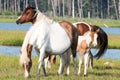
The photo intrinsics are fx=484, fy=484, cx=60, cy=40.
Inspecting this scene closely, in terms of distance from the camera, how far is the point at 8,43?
104ft

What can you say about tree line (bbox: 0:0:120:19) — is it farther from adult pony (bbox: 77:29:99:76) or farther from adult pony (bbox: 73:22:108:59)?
adult pony (bbox: 77:29:99:76)

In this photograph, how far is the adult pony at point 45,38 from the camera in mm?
12539

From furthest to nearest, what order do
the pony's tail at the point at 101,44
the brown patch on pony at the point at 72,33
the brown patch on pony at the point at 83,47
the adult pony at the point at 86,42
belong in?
the pony's tail at the point at 101,44
the brown patch on pony at the point at 83,47
the adult pony at the point at 86,42
the brown patch on pony at the point at 72,33

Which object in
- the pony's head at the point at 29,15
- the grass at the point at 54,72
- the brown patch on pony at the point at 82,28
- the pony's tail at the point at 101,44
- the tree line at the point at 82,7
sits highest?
the pony's head at the point at 29,15

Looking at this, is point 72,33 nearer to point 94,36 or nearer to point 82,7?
point 94,36

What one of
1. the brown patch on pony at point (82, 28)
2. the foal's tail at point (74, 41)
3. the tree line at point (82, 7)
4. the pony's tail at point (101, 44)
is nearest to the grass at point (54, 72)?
the pony's tail at point (101, 44)

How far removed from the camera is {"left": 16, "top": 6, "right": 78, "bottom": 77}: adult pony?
494 inches

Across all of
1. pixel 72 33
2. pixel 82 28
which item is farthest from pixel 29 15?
pixel 82 28

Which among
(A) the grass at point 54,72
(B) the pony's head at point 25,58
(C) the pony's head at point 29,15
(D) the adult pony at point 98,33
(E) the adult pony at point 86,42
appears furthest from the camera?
(D) the adult pony at point 98,33

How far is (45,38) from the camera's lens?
12.8 metres

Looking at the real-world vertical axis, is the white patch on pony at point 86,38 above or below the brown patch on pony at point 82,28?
below

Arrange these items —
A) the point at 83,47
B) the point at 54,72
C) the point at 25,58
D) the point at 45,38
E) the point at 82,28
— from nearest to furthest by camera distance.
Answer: the point at 25,58, the point at 45,38, the point at 54,72, the point at 83,47, the point at 82,28

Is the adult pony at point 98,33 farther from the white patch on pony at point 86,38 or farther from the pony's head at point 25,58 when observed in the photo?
the pony's head at point 25,58

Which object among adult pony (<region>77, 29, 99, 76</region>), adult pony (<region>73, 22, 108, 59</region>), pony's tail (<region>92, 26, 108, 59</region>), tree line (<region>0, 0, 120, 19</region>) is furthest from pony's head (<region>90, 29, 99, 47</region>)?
tree line (<region>0, 0, 120, 19</region>)
